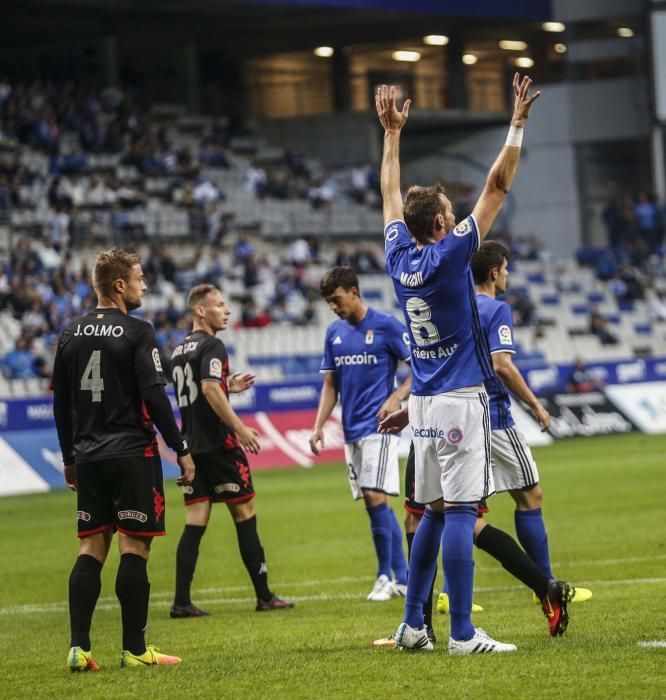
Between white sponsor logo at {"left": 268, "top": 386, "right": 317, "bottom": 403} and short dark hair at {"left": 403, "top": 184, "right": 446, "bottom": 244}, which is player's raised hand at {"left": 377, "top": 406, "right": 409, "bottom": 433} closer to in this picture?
short dark hair at {"left": 403, "top": 184, "right": 446, "bottom": 244}

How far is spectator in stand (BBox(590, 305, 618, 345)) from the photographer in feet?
124

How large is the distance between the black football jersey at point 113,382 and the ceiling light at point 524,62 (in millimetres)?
44269

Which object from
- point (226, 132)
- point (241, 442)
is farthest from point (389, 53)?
point (241, 442)

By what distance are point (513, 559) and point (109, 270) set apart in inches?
106

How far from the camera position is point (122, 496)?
759 centimetres

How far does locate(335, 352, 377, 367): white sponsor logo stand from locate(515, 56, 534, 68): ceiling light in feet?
135

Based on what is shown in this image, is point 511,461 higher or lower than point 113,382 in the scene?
lower

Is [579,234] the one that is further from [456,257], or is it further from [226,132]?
[456,257]

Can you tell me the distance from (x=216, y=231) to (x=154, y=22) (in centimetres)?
1116

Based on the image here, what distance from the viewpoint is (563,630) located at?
25.6ft

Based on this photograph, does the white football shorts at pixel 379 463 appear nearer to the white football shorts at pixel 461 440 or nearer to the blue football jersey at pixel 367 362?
the blue football jersey at pixel 367 362

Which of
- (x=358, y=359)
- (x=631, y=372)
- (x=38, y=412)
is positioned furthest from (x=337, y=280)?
(x=631, y=372)

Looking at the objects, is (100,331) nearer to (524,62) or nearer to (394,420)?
(394,420)

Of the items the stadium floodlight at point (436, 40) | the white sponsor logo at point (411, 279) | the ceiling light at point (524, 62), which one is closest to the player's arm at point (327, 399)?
the white sponsor logo at point (411, 279)
